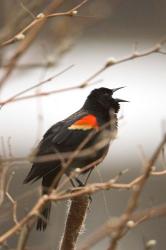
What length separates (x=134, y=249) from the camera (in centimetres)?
479

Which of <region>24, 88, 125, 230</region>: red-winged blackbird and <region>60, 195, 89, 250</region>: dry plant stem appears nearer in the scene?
<region>60, 195, 89, 250</region>: dry plant stem

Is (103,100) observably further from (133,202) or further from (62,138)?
(133,202)

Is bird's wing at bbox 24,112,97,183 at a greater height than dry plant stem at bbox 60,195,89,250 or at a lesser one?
lesser

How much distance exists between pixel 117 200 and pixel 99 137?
1.74 m

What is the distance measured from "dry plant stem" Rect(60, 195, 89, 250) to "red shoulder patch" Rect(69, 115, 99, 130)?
0.75 meters

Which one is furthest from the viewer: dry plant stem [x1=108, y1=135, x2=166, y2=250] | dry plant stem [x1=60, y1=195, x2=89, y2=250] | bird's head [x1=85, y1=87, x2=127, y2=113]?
bird's head [x1=85, y1=87, x2=127, y2=113]

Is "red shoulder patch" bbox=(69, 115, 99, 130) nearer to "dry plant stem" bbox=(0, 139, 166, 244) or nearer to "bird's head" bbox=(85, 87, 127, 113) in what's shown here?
"bird's head" bbox=(85, 87, 127, 113)

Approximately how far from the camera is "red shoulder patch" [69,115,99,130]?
3.40 m

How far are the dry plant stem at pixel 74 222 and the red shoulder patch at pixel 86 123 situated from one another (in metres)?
0.75

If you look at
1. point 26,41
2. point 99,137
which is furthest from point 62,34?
point 99,137

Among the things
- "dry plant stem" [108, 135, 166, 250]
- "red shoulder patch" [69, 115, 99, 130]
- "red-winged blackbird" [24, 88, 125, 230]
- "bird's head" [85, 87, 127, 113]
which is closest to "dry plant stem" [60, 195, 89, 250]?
"red-winged blackbird" [24, 88, 125, 230]

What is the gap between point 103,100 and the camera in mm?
3893

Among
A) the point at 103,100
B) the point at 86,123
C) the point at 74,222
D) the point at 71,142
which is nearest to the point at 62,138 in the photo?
the point at 71,142

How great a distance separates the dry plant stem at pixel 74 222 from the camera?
2.42 m
